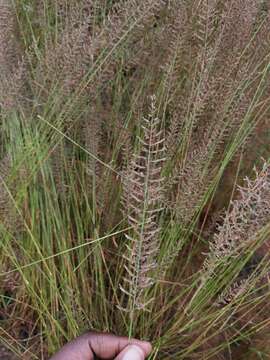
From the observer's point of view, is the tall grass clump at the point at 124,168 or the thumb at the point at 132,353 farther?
the tall grass clump at the point at 124,168

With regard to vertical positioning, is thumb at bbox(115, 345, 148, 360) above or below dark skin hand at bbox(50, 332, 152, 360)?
above

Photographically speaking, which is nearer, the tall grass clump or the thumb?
the thumb

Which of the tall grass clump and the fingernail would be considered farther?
the tall grass clump

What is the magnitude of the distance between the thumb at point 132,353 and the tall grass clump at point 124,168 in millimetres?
79

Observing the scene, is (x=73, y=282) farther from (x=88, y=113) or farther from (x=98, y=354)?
(x=88, y=113)

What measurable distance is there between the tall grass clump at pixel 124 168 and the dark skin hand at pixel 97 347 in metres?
0.06

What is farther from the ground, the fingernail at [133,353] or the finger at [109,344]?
the fingernail at [133,353]

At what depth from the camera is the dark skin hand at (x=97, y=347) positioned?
0.81 m

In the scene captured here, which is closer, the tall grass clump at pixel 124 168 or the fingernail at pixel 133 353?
the fingernail at pixel 133 353

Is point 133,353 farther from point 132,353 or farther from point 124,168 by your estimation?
point 124,168

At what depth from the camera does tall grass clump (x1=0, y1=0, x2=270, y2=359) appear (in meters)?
0.90

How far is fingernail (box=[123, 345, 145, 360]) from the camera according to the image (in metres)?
0.77

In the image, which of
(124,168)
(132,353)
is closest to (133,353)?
(132,353)

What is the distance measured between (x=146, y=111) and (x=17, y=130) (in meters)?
0.30
